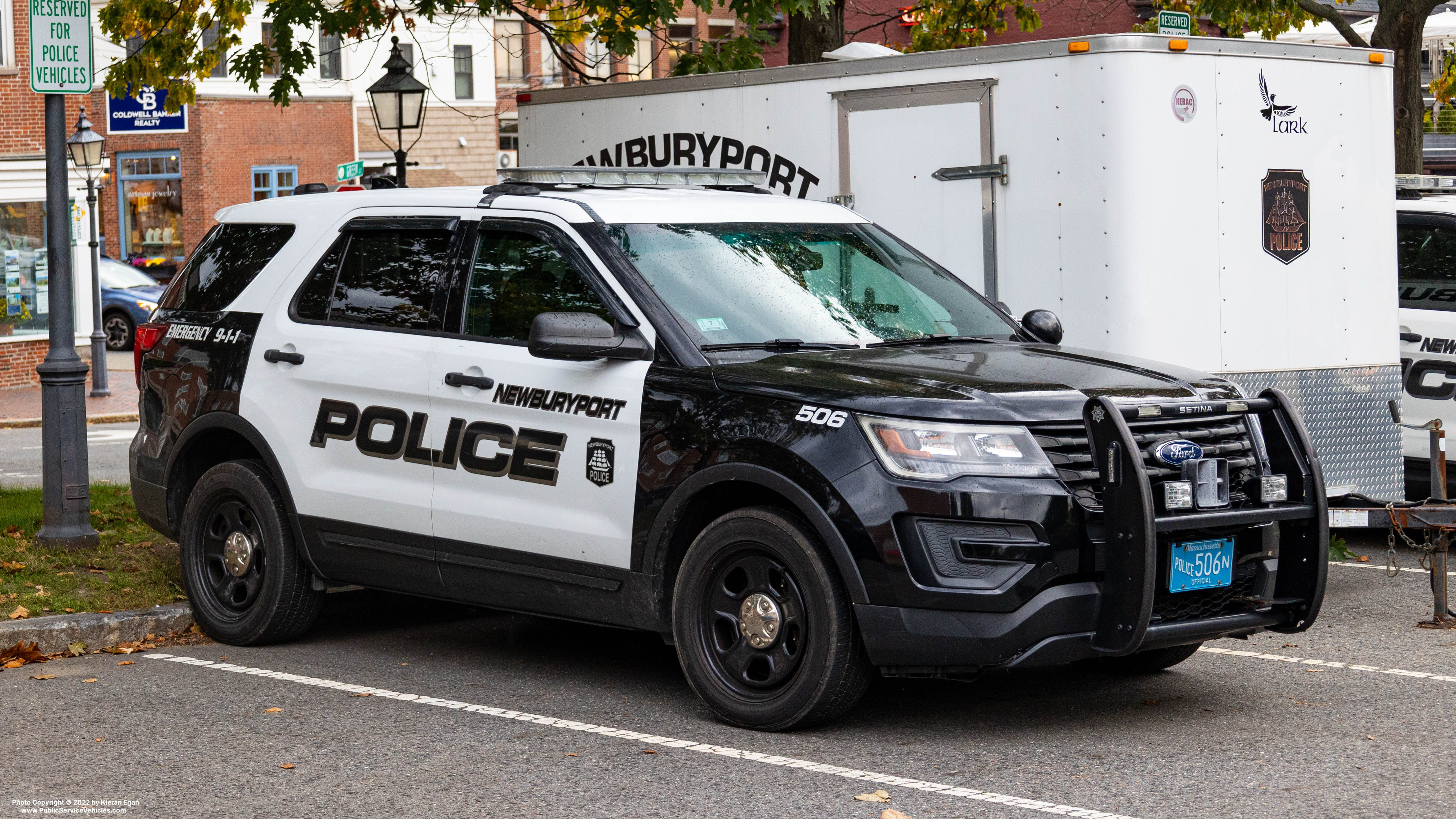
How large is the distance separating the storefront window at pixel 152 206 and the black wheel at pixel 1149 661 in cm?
4132

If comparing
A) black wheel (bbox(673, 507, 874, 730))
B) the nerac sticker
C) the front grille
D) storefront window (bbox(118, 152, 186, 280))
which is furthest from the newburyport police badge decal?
storefront window (bbox(118, 152, 186, 280))

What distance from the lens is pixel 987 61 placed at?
8977mm

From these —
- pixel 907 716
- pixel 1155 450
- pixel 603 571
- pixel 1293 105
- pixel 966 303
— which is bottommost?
pixel 907 716

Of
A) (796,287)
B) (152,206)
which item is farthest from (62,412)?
(152,206)

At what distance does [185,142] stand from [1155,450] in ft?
140

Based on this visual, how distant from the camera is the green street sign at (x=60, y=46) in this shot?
917cm

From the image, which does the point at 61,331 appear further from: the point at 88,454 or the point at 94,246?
the point at 94,246

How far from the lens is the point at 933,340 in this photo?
6703mm

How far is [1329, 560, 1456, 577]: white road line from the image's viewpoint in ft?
30.9

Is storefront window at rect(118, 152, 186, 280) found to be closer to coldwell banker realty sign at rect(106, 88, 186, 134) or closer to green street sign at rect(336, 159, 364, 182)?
coldwell banker realty sign at rect(106, 88, 186, 134)

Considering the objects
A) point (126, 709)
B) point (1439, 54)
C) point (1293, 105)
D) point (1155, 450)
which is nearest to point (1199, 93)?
point (1293, 105)

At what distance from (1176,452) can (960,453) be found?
74cm

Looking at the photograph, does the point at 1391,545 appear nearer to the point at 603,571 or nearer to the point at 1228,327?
the point at 1228,327

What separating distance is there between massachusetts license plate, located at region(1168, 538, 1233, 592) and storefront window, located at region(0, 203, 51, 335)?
77.2 ft
